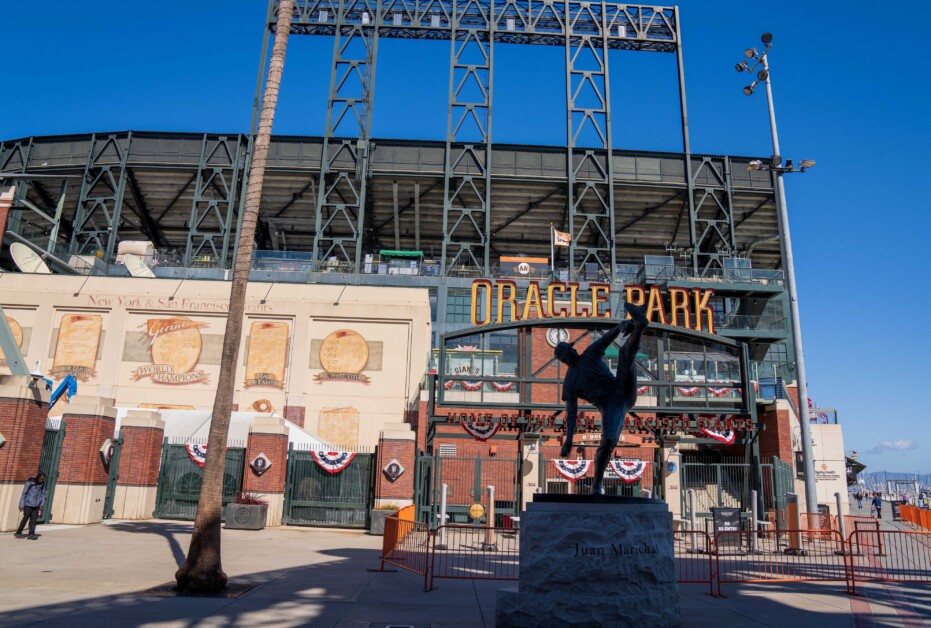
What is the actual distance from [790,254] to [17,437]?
25299 millimetres

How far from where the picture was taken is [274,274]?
4716cm

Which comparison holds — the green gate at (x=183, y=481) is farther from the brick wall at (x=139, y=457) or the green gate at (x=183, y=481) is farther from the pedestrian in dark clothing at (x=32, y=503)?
the pedestrian in dark clothing at (x=32, y=503)

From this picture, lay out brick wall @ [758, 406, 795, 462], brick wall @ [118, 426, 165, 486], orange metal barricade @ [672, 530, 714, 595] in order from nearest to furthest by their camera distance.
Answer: orange metal barricade @ [672, 530, 714, 595], brick wall @ [118, 426, 165, 486], brick wall @ [758, 406, 795, 462]

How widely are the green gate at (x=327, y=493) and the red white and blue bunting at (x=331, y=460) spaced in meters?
0.16

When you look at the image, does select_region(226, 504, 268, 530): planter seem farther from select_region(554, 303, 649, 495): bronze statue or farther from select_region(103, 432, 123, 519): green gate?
select_region(554, 303, 649, 495): bronze statue

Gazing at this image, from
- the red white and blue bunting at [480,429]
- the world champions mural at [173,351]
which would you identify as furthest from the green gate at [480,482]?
the world champions mural at [173,351]

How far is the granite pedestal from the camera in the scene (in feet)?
28.8

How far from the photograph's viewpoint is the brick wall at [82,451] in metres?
21.6

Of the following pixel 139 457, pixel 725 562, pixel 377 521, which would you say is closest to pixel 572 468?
pixel 377 521

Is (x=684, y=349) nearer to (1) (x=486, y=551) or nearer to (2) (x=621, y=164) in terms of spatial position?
(2) (x=621, y=164)

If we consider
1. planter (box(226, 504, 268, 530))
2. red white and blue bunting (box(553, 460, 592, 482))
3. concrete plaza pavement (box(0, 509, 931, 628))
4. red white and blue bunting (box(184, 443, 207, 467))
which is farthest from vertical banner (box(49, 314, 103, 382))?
red white and blue bunting (box(553, 460, 592, 482))

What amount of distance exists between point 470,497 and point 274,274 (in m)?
24.9

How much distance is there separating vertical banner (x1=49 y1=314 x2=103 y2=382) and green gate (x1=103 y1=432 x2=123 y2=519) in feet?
48.7

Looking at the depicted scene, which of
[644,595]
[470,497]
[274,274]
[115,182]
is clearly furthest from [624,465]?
[115,182]
